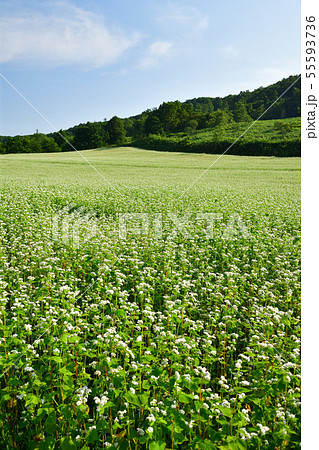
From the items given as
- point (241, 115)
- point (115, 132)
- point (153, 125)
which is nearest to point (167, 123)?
point (153, 125)

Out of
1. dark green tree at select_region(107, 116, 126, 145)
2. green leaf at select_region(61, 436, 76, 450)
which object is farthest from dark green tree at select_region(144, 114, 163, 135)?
green leaf at select_region(61, 436, 76, 450)

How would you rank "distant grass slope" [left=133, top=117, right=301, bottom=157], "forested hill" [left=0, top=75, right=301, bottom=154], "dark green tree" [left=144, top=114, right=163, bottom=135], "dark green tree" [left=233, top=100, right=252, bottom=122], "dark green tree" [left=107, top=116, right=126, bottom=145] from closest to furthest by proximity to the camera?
"distant grass slope" [left=133, top=117, right=301, bottom=157] < "forested hill" [left=0, top=75, right=301, bottom=154] < "dark green tree" [left=144, top=114, right=163, bottom=135] < "dark green tree" [left=107, top=116, right=126, bottom=145] < "dark green tree" [left=233, top=100, right=252, bottom=122]

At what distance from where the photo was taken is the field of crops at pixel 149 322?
292 centimetres

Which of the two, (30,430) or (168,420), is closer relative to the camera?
(168,420)

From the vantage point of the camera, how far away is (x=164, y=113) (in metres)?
94.8

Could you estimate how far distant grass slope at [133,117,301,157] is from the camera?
55.1 metres

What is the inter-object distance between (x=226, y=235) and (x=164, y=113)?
92.1m

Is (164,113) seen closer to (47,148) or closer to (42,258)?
(47,148)

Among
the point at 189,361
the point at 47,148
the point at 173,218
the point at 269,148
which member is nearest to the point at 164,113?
the point at 47,148

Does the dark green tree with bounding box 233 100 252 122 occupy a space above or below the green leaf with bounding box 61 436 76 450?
above

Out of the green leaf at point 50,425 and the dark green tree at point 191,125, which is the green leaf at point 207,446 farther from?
the dark green tree at point 191,125

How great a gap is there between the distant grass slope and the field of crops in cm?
4110

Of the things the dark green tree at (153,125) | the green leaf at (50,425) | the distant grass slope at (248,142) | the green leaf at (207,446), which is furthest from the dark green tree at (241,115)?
the green leaf at (50,425)

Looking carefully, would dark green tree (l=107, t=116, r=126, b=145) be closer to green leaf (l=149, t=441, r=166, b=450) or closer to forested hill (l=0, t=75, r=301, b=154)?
forested hill (l=0, t=75, r=301, b=154)
